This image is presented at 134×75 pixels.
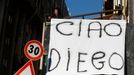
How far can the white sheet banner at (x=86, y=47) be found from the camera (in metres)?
4.89

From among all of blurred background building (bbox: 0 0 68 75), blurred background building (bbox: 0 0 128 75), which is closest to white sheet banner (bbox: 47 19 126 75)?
blurred background building (bbox: 0 0 128 75)

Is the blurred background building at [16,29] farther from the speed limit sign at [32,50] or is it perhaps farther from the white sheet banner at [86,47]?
the white sheet banner at [86,47]

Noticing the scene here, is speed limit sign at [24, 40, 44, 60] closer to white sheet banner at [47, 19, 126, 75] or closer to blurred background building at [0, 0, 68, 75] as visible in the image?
white sheet banner at [47, 19, 126, 75]

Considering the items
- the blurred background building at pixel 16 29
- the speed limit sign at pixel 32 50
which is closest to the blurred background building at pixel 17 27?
the blurred background building at pixel 16 29

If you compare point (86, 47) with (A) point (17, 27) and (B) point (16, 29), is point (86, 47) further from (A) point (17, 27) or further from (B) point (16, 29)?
(A) point (17, 27)

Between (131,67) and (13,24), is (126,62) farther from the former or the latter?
(13,24)

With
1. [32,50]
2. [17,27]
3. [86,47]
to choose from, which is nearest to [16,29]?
[17,27]

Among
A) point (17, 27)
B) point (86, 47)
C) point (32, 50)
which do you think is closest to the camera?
point (86, 47)

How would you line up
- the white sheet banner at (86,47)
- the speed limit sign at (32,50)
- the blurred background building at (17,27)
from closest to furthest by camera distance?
the white sheet banner at (86,47) < the speed limit sign at (32,50) < the blurred background building at (17,27)

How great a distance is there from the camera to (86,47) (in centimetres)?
500

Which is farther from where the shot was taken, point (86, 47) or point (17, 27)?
point (17, 27)

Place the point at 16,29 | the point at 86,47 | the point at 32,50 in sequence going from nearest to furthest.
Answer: the point at 86,47 → the point at 32,50 → the point at 16,29

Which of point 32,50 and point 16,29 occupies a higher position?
point 16,29

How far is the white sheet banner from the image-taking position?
4887 millimetres
